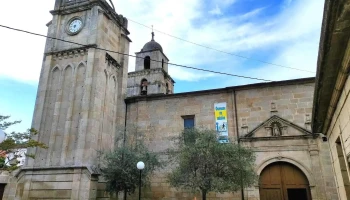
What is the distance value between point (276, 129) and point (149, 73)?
3053cm

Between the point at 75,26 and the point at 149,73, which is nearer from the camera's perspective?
the point at 75,26

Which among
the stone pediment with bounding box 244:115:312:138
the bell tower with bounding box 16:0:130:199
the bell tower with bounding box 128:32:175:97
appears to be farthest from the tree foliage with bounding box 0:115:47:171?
the bell tower with bounding box 128:32:175:97

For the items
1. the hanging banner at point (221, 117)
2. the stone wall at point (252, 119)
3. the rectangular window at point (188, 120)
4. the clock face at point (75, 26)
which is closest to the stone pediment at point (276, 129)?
the stone wall at point (252, 119)

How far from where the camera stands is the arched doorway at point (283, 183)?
1418cm

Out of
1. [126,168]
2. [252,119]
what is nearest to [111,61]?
[126,168]

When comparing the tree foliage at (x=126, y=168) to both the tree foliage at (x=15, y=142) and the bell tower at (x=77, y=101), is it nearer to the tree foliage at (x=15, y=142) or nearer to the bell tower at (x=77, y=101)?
the bell tower at (x=77, y=101)

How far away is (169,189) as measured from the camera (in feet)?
52.8

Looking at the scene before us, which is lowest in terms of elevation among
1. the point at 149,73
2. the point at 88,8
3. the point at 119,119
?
the point at 119,119

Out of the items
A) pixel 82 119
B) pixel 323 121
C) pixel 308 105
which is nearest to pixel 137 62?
pixel 82 119

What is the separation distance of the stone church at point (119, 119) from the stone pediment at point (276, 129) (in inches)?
2.0

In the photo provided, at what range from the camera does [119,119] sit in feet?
60.5

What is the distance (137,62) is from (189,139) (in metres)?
33.5

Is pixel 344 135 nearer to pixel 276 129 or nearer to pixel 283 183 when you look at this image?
pixel 283 183

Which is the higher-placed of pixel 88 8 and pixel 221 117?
pixel 88 8
